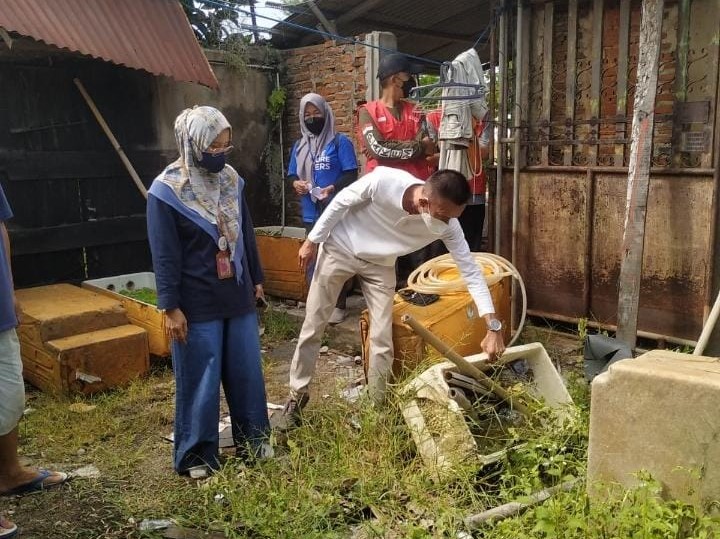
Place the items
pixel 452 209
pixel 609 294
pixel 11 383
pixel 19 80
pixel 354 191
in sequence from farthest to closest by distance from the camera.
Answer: pixel 19 80, pixel 609 294, pixel 354 191, pixel 452 209, pixel 11 383

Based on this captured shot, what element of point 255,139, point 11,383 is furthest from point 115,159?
point 11,383

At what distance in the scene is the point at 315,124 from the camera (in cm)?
627

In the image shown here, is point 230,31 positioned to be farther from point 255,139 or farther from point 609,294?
point 609,294

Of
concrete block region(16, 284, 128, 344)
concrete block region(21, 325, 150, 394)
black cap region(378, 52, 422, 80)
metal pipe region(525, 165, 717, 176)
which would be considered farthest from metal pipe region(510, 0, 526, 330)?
concrete block region(16, 284, 128, 344)

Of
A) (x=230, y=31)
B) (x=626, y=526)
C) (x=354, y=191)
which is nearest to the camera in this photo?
(x=626, y=526)

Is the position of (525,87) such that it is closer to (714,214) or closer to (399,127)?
(399,127)

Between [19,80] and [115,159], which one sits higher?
[19,80]

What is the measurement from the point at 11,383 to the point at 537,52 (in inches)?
180

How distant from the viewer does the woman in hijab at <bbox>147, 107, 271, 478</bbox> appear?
3.58 metres

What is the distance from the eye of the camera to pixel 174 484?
3.77 m

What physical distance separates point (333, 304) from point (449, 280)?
0.98 meters

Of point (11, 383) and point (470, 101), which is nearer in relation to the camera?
point (11, 383)

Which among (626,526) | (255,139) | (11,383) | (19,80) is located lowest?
(626,526)

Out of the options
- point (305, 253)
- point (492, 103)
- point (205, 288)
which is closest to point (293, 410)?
point (305, 253)
